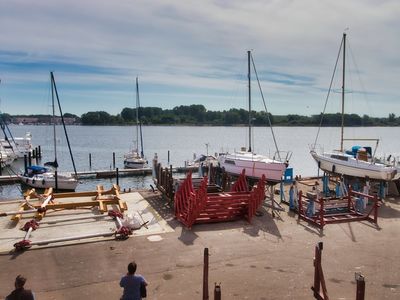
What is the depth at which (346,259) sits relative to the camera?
1168 centimetres

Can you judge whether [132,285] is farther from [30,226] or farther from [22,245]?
[30,226]

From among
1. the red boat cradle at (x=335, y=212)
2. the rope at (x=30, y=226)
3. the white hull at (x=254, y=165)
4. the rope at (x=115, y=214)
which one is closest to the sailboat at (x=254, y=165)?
the white hull at (x=254, y=165)

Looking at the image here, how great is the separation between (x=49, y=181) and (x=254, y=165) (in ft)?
65.2

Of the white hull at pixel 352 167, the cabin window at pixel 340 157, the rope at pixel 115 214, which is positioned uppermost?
the cabin window at pixel 340 157

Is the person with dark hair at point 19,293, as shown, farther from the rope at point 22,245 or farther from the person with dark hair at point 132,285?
the rope at point 22,245

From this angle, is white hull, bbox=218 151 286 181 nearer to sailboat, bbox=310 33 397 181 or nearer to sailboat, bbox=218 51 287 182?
sailboat, bbox=218 51 287 182

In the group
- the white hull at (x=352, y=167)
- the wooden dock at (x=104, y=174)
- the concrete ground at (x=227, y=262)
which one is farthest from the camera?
the wooden dock at (x=104, y=174)

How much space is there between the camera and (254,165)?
73.5 ft

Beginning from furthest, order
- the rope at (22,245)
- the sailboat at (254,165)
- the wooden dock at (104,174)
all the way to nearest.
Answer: the wooden dock at (104,174), the sailboat at (254,165), the rope at (22,245)

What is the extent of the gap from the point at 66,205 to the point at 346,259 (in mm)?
11321

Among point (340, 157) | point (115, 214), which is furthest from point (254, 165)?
point (115, 214)

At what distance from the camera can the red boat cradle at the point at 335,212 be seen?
1549cm

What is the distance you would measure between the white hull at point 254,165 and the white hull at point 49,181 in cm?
1472

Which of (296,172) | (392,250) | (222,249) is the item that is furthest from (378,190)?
(296,172)
